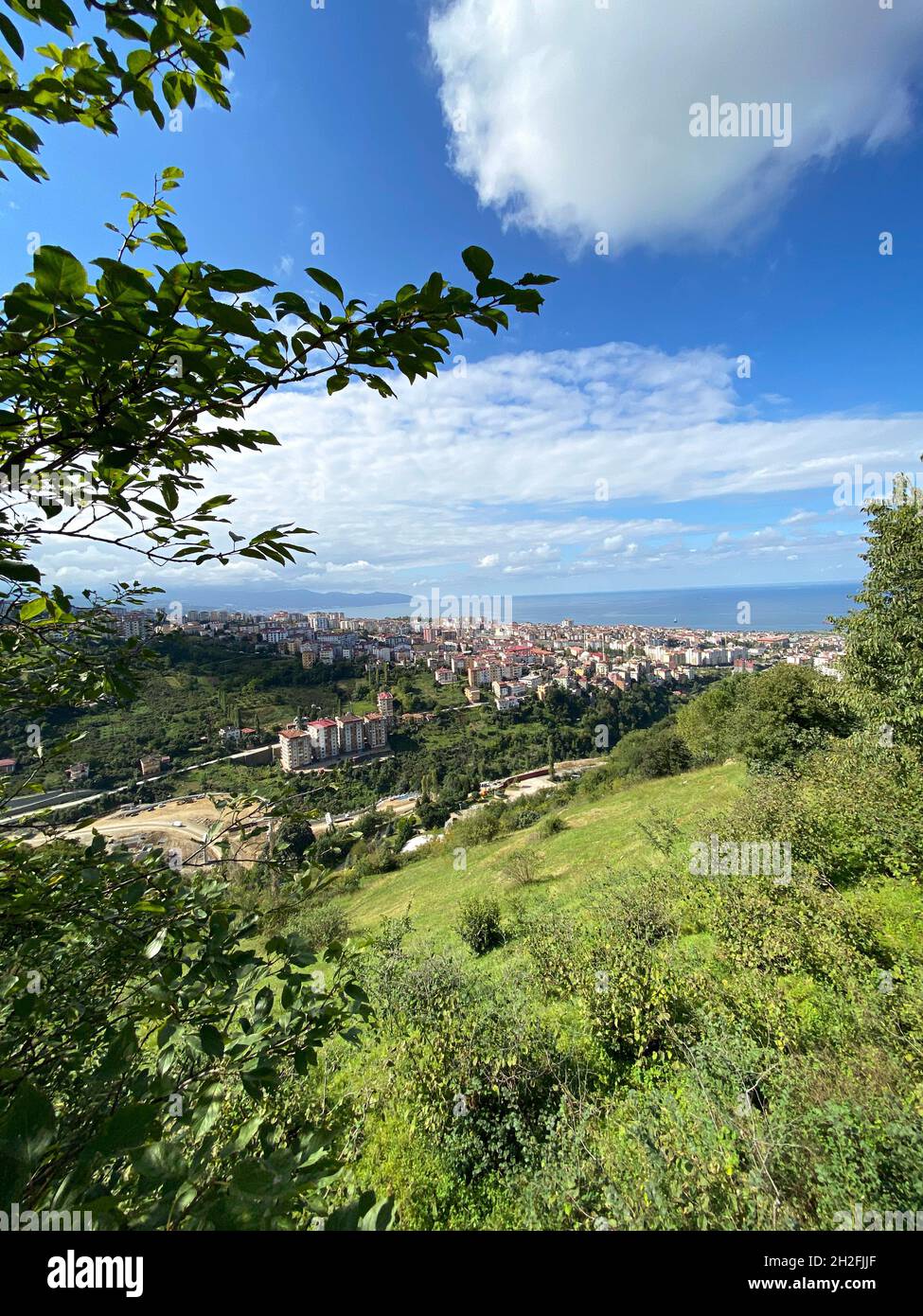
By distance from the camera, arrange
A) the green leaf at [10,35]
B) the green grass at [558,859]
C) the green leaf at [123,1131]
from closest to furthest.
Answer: the green leaf at [123,1131] < the green leaf at [10,35] < the green grass at [558,859]

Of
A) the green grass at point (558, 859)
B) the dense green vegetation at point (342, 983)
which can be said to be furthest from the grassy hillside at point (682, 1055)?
the green grass at point (558, 859)

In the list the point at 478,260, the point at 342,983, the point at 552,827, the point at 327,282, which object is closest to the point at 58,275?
the point at 327,282

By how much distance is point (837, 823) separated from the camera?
7.05 m

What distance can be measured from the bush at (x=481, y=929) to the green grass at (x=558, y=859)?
6.10ft

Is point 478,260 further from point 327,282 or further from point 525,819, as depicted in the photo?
point 525,819

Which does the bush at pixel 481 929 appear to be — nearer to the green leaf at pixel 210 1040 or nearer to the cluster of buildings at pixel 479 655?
the green leaf at pixel 210 1040

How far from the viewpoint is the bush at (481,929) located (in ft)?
33.2

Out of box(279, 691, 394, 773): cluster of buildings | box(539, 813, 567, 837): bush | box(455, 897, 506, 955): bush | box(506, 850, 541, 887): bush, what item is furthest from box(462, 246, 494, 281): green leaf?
box(279, 691, 394, 773): cluster of buildings

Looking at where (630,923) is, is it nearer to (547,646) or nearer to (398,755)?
(398,755)

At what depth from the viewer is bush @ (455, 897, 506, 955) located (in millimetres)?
10107

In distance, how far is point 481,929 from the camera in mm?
10195

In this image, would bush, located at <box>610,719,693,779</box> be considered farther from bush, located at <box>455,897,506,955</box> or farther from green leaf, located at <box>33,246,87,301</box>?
green leaf, located at <box>33,246,87,301</box>

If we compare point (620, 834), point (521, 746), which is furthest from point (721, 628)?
point (620, 834)
